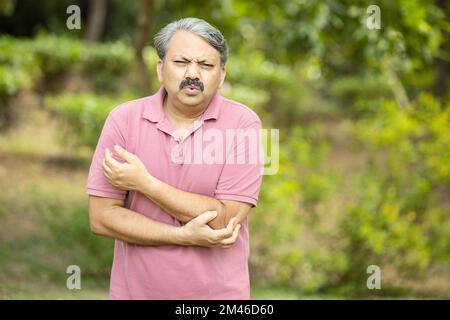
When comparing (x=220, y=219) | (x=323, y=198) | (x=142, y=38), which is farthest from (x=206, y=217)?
(x=323, y=198)

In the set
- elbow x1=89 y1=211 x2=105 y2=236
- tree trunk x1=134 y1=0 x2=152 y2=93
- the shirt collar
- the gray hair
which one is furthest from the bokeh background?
the gray hair

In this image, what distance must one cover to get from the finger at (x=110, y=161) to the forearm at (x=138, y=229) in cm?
18

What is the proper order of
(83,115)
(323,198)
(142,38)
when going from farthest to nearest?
1. (83,115)
2. (323,198)
3. (142,38)

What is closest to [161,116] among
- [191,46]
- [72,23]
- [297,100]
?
[191,46]

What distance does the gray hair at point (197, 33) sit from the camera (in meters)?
2.33

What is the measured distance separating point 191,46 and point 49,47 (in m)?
9.96

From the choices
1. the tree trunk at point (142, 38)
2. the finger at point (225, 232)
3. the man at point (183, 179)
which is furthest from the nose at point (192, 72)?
the tree trunk at point (142, 38)

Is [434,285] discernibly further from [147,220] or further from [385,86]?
[385,86]

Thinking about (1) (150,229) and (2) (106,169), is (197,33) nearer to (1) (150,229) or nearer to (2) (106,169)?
(2) (106,169)

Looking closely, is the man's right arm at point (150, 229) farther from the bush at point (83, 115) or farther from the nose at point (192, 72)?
the bush at point (83, 115)

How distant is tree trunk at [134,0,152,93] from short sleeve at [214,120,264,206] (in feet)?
14.1

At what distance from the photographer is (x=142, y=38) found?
6652 millimetres

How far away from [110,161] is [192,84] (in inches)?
14.0
